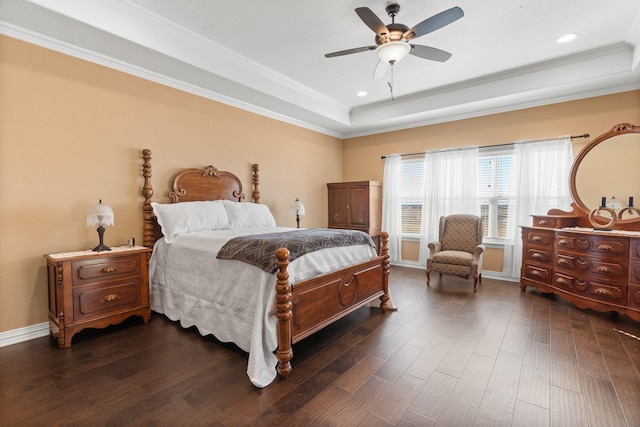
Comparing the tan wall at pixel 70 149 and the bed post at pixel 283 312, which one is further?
the tan wall at pixel 70 149

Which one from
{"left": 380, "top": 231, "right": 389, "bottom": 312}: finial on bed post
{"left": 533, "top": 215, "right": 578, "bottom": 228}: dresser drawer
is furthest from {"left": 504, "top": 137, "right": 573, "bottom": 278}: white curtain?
{"left": 380, "top": 231, "right": 389, "bottom": 312}: finial on bed post

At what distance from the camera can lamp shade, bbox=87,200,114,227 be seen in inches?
108

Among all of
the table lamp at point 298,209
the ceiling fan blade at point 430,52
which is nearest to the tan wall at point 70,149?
the table lamp at point 298,209

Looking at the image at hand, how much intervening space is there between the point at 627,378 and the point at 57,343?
4.38 meters

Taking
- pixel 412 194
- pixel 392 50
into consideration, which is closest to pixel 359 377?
pixel 392 50

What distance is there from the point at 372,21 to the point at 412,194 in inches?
146

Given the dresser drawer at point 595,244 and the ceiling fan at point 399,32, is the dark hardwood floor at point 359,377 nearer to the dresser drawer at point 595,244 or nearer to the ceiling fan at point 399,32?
the dresser drawer at point 595,244

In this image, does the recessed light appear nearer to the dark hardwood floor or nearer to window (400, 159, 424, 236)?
window (400, 159, 424, 236)

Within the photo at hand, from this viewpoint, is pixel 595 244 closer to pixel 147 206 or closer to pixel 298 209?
pixel 298 209

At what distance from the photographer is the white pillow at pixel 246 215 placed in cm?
387

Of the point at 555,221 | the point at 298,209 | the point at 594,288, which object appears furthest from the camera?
the point at 298,209

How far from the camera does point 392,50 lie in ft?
8.20

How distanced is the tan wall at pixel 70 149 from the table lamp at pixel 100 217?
0.97 ft

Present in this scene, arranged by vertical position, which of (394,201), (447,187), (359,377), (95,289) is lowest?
(359,377)
